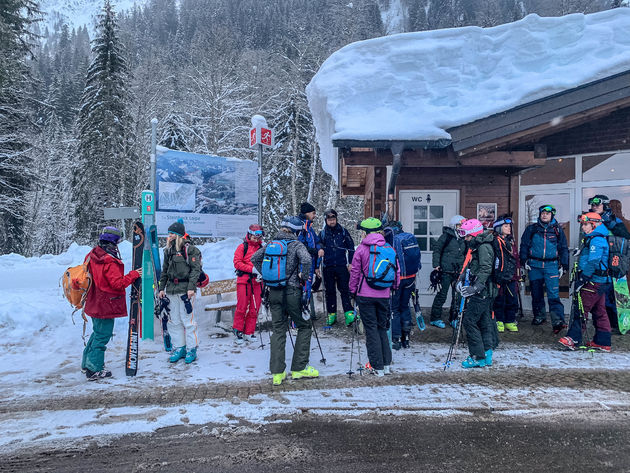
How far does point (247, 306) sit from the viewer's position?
22.0ft

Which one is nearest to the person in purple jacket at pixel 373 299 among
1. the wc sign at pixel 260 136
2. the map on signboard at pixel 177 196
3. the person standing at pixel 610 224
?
the person standing at pixel 610 224

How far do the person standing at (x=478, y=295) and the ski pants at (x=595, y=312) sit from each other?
5.11ft

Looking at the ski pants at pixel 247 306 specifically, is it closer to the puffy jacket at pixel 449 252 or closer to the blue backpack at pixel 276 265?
the blue backpack at pixel 276 265

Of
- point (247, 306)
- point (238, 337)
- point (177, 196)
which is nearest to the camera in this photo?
point (247, 306)

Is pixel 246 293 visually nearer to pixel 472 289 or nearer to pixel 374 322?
pixel 374 322

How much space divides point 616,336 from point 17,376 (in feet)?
30.1

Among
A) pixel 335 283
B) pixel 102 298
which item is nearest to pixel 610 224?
pixel 335 283

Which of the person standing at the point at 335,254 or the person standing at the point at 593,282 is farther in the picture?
the person standing at the point at 335,254

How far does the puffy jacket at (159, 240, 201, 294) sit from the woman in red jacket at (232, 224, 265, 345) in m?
1.10

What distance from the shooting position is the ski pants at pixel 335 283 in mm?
7438

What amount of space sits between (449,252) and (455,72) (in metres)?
4.82

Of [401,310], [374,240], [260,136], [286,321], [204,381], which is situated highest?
[260,136]

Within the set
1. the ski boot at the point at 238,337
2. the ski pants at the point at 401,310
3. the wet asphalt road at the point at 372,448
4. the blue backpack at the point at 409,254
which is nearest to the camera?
the wet asphalt road at the point at 372,448

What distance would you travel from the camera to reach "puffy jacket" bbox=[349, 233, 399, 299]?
5.07 meters
